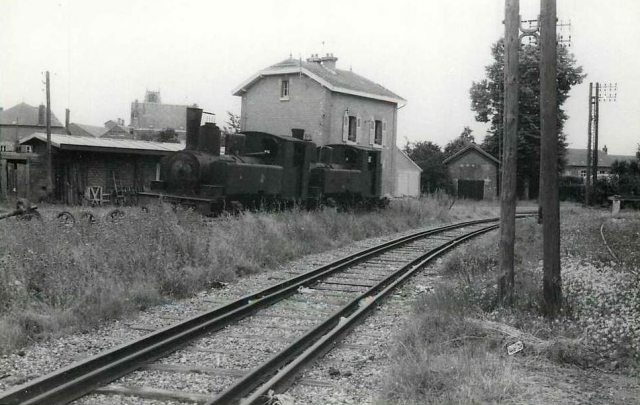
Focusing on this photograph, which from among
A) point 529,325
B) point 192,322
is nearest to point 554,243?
point 529,325

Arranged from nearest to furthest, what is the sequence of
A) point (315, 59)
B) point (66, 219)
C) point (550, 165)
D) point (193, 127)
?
point (550, 165)
point (66, 219)
point (193, 127)
point (315, 59)

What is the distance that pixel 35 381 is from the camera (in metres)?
4.45

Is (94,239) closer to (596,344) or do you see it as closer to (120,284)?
(120,284)

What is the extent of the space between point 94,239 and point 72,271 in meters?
1.89

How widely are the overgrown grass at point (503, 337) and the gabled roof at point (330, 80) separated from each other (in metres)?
23.0

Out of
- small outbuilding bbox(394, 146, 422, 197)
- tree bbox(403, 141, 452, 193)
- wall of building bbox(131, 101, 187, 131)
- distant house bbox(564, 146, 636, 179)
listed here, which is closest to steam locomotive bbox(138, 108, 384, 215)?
small outbuilding bbox(394, 146, 422, 197)

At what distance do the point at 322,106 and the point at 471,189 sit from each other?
72.0ft

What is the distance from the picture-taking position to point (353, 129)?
107ft

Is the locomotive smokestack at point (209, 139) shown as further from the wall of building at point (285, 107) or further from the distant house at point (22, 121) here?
the distant house at point (22, 121)

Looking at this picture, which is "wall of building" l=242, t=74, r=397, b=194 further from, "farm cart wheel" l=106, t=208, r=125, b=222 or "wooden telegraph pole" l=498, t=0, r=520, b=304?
"wooden telegraph pole" l=498, t=0, r=520, b=304

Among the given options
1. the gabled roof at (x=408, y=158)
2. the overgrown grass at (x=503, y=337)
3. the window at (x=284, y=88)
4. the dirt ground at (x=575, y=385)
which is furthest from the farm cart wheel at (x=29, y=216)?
the gabled roof at (x=408, y=158)

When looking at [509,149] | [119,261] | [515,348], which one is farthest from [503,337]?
[119,261]

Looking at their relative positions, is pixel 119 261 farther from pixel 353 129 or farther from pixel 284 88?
pixel 353 129

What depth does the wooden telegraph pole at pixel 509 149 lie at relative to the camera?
23.4ft
